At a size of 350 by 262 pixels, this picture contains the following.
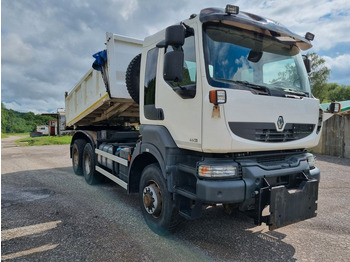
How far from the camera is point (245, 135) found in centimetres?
289

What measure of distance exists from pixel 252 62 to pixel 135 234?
9.01 feet

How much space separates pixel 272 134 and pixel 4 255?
11.4 feet

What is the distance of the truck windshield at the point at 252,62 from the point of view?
116 inches

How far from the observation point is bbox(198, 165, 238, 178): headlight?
2.79 meters

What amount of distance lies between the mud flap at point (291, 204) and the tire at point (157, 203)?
46.8 inches

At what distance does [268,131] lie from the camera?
304 cm

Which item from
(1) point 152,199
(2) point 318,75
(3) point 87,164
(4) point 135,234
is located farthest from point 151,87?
(2) point 318,75

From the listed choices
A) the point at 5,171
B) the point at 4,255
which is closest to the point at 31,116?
the point at 5,171

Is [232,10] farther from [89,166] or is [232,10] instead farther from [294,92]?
[89,166]

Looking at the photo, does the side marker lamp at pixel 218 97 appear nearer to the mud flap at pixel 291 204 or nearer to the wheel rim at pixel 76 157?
the mud flap at pixel 291 204

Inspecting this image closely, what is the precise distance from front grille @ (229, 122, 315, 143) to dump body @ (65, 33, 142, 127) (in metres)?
2.76

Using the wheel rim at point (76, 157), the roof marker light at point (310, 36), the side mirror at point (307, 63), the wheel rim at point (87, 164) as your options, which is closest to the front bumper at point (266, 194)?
the side mirror at point (307, 63)

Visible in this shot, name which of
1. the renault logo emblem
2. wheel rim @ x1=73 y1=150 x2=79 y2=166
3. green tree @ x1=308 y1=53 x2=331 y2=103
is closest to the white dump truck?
the renault logo emblem

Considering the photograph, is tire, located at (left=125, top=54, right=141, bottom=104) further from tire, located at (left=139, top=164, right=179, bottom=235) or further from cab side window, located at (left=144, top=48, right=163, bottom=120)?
tire, located at (left=139, top=164, right=179, bottom=235)
